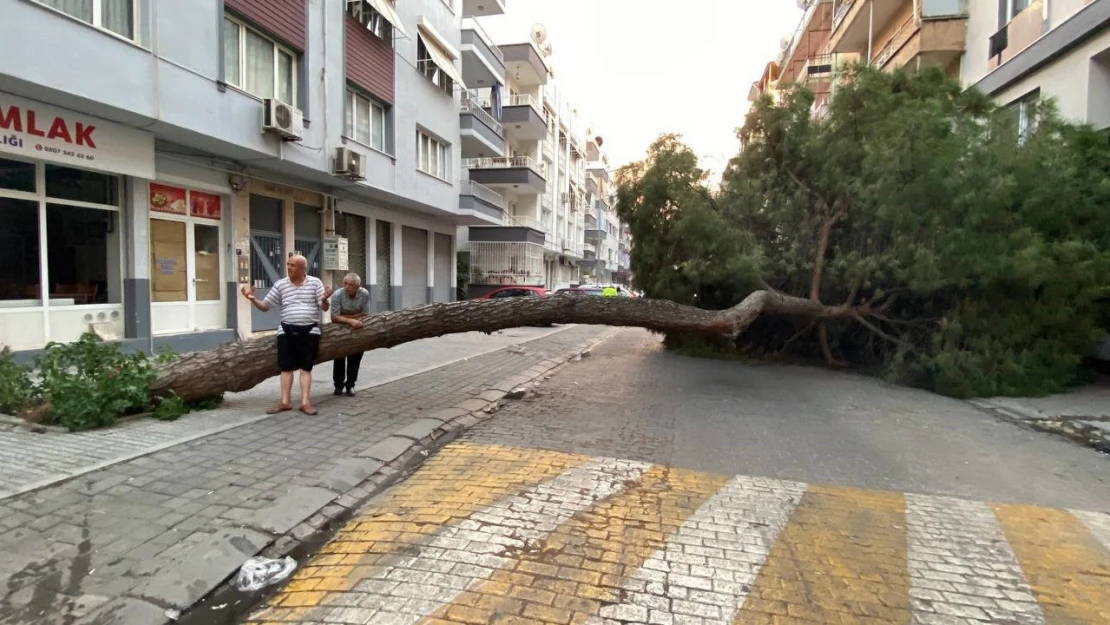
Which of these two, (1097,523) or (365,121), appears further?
(365,121)

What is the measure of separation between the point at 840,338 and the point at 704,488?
9003 millimetres

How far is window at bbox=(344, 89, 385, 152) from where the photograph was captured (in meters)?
14.9

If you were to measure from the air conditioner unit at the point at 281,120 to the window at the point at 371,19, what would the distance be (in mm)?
4098

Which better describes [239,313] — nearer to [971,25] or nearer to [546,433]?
[546,433]

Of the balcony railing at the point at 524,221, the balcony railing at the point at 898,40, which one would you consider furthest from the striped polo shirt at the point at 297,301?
the balcony railing at the point at 524,221

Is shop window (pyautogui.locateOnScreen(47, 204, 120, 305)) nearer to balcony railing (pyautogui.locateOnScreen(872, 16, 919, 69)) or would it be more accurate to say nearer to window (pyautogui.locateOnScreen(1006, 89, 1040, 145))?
window (pyautogui.locateOnScreen(1006, 89, 1040, 145))

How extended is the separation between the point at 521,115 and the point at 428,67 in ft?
36.2

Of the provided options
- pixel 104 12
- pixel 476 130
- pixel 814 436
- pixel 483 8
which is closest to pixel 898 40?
pixel 476 130

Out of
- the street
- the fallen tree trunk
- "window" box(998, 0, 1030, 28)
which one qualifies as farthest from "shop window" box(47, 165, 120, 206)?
"window" box(998, 0, 1030, 28)

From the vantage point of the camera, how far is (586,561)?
10.9 ft

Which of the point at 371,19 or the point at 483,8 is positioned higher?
the point at 483,8

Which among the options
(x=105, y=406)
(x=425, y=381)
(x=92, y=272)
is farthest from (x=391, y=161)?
(x=105, y=406)

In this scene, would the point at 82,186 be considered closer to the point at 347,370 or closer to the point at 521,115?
the point at 347,370

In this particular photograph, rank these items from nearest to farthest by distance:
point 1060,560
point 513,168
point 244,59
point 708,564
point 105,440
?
point 708,564 → point 1060,560 → point 105,440 → point 244,59 → point 513,168
